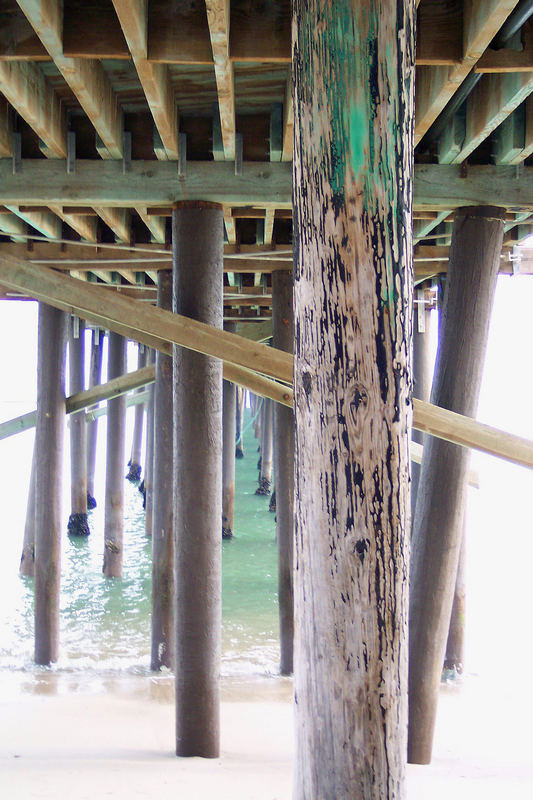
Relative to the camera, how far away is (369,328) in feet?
5.91

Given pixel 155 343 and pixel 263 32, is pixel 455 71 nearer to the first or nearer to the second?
pixel 263 32

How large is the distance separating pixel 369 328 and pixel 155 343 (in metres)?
4.26

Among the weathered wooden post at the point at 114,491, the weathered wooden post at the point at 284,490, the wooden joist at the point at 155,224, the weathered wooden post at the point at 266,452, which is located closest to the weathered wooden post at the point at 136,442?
the weathered wooden post at the point at 266,452

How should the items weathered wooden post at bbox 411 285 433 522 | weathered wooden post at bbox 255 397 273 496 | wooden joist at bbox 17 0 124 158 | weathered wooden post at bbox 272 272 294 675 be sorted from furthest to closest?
weathered wooden post at bbox 255 397 273 496, weathered wooden post at bbox 411 285 433 522, weathered wooden post at bbox 272 272 294 675, wooden joist at bbox 17 0 124 158

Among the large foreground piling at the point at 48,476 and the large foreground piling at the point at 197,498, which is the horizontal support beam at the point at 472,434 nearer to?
the large foreground piling at the point at 197,498

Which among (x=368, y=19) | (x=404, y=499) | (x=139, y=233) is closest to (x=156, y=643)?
(x=139, y=233)

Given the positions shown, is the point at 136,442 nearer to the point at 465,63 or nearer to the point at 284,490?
the point at 284,490

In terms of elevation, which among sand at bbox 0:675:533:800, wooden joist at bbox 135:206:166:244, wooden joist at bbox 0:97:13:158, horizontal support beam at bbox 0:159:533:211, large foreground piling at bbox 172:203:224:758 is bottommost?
sand at bbox 0:675:533:800

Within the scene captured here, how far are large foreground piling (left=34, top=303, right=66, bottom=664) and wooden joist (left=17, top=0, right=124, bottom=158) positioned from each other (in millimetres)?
3367

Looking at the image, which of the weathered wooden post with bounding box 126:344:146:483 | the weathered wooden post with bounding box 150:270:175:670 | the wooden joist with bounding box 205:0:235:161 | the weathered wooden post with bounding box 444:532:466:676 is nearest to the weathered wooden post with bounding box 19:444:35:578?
the weathered wooden post with bounding box 150:270:175:670

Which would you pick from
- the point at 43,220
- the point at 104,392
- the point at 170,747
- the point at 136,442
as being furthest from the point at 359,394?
the point at 136,442

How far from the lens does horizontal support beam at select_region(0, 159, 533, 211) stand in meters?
5.11

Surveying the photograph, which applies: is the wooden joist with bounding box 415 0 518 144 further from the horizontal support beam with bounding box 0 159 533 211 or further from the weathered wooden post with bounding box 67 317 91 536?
the weathered wooden post with bounding box 67 317 91 536

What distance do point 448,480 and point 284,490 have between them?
9.33 ft
